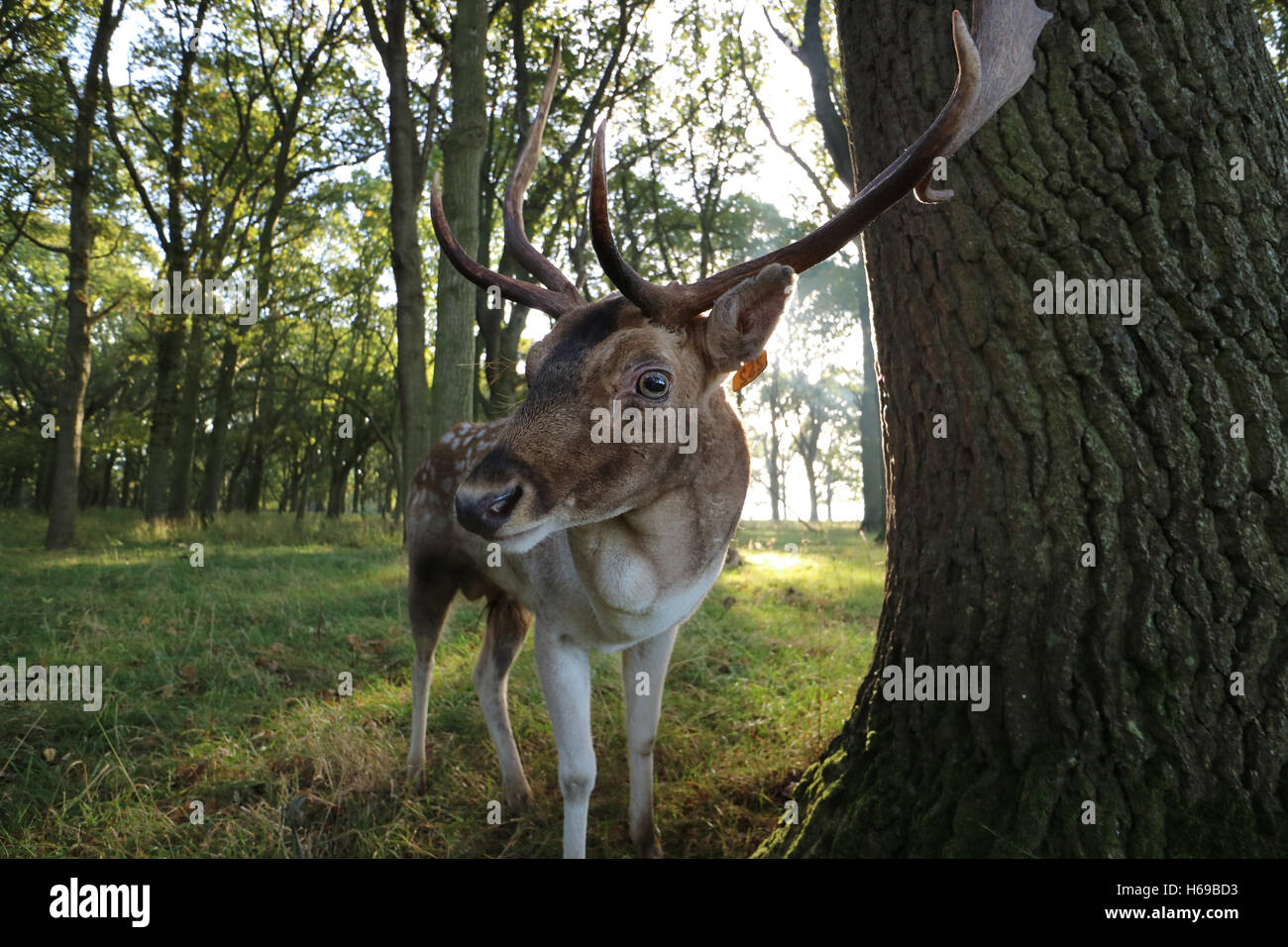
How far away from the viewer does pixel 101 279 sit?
2045 centimetres

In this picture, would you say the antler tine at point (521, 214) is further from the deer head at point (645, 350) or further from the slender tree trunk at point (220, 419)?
the slender tree trunk at point (220, 419)

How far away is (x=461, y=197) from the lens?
861 centimetres

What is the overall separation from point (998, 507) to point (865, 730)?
103 centimetres

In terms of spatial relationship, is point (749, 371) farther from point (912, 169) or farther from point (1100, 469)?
point (1100, 469)

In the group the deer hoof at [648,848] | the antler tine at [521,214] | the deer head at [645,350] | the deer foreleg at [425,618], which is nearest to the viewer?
the deer head at [645,350]

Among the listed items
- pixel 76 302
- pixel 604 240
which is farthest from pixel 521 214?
pixel 76 302

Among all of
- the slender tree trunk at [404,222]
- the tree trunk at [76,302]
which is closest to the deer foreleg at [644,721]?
the slender tree trunk at [404,222]

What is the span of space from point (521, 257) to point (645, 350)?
1.08 meters

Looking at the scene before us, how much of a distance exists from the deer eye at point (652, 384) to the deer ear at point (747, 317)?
0.23m

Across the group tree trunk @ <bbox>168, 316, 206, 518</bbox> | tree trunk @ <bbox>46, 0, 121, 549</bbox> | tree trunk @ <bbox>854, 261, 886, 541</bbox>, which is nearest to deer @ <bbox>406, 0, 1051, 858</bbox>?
tree trunk @ <bbox>46, 0, 121, 549</bbox>

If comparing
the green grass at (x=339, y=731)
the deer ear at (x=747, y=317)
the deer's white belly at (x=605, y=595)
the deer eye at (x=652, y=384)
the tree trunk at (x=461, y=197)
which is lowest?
the green grass at (x=339, y=731)

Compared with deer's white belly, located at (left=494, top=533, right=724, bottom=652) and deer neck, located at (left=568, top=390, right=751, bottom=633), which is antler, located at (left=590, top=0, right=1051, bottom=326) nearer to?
deer neck, located at (left=568, top=390, right=751, bottom=633)

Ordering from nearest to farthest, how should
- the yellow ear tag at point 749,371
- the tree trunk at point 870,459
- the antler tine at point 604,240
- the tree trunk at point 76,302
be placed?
1. the antler tine at point 604,240
2. the yellow ear tag at point 749,371
3. the tree trunk at point 76,302
4. the tree trunk at point 870,459

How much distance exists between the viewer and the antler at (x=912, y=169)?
2.24 meters
